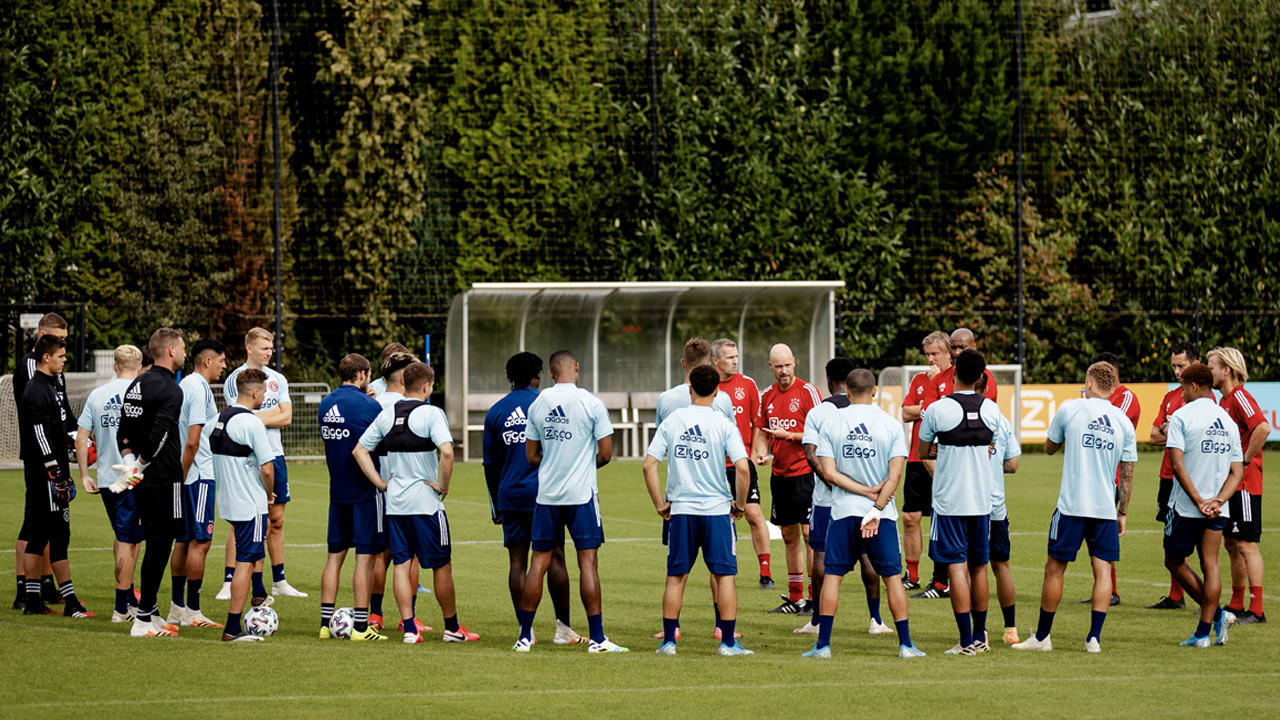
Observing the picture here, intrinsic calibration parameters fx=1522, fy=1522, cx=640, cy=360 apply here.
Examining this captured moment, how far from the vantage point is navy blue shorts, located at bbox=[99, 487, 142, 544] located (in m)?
10.6

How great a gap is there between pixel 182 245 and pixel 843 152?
1446 cm

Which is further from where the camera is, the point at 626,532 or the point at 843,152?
the point at 843,152

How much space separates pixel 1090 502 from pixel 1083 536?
0.78 feet

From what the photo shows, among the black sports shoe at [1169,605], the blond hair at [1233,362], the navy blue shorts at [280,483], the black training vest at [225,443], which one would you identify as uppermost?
the blond hair at [1233,362]

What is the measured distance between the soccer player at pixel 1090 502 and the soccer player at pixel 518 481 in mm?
3016

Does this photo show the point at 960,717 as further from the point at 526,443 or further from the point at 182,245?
the point at 182,245

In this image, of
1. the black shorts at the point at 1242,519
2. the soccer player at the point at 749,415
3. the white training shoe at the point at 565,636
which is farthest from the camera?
the soccer player at the point at 749,415

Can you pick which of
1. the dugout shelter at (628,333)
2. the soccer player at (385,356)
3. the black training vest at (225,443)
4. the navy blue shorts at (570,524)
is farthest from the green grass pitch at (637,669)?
the dugout shelter at (628,333)

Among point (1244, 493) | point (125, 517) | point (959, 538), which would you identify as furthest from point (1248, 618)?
point (125, 517)

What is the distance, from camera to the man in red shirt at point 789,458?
1133cm

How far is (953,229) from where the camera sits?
1316 inches

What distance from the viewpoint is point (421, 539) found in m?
9.72

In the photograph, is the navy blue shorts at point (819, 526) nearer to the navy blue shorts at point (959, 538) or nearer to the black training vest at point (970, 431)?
the navy blue shorts at point (959, 538)

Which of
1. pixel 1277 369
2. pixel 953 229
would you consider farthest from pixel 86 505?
pixel 1277 369
